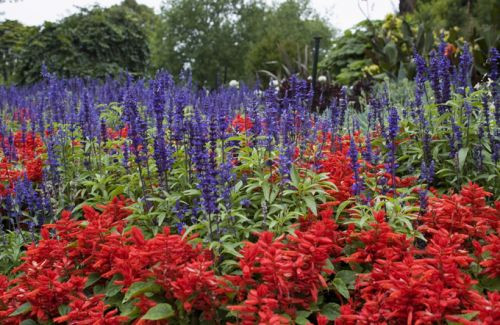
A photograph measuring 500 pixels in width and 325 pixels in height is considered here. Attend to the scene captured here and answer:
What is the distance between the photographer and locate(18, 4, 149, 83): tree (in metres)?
14.7

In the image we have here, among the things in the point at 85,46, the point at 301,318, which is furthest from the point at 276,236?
the point at 85,46

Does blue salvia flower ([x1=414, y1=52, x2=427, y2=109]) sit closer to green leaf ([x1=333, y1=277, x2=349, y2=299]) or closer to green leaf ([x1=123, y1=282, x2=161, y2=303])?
green leaf ([x1=333, y1=277, x2=349, y2=299])

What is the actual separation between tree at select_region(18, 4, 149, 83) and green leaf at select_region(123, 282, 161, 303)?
1216 cm

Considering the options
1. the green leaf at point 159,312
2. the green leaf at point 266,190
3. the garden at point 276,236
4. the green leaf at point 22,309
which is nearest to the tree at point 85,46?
the garden at point 276,236

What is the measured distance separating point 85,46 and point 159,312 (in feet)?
46.0

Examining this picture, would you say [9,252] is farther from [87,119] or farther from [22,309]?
[87,119]

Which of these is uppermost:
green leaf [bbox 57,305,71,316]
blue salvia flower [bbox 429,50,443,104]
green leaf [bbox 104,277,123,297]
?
blue salvia flower [bbox 429,50,443,104]

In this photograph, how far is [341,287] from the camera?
8.79ft

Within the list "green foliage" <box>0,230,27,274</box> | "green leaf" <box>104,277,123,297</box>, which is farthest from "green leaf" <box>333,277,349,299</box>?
"green foliage" <box>0,230,27,274</box>


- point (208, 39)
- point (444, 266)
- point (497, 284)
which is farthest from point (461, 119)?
point (208, 39)

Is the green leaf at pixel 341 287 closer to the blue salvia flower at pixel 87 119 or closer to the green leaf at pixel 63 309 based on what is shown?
the green leaf at pixel 63 309

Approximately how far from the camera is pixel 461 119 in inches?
156

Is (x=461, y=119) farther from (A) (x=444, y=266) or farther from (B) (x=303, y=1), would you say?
(B) (x=303, y=1)

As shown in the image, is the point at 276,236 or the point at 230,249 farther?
the point at 276,236
